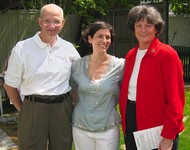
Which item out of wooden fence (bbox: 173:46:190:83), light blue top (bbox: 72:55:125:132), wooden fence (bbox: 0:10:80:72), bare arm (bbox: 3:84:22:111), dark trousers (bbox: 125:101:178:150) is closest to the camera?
dark trousers (bbox: 125:101:178:150)

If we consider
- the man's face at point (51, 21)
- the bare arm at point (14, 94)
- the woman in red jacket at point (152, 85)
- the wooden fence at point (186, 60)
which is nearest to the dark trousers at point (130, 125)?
the woman in red jacket at point (152, 85)

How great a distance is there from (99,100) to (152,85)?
578 mm

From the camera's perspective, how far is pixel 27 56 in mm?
3223

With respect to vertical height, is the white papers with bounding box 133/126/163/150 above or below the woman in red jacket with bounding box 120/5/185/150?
below

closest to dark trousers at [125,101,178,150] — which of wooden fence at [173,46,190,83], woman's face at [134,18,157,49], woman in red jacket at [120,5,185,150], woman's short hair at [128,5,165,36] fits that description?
woman in red jacket at [120,5,185,150]

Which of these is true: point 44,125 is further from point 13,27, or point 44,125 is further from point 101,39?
point 13,27

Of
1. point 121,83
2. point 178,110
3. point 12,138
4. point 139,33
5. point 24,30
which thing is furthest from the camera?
point 24,30

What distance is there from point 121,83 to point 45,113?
79 cm

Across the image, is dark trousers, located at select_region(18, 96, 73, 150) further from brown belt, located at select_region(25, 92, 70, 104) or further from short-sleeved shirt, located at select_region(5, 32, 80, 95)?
short-sleeved shirt, located at select_region(5, 32, 80, 95)

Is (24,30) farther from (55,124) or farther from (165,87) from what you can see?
(165,87)

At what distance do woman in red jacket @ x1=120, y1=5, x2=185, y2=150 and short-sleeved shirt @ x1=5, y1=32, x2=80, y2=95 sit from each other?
67 centimetres

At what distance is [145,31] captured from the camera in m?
2.76

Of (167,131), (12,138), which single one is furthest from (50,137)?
(12,138)

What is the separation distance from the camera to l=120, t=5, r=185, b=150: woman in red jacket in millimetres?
2627
